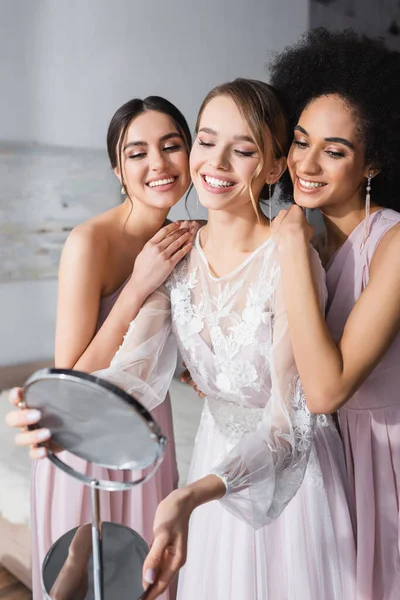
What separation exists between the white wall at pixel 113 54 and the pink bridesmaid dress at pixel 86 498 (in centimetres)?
68

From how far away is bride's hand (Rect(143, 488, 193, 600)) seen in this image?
0.75 m

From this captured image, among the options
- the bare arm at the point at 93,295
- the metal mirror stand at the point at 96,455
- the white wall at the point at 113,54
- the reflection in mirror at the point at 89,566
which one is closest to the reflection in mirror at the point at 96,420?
the metal mirror stand at the point at 96,455

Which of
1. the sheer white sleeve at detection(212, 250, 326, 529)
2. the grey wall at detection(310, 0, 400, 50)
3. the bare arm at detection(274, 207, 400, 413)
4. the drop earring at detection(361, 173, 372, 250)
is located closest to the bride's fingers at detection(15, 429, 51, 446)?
the sheer white sleeve at detection(212, 250, 326, 529)

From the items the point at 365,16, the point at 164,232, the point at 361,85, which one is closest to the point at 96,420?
the point at 164,232

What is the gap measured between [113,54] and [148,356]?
96 centimetres

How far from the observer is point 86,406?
0.70m

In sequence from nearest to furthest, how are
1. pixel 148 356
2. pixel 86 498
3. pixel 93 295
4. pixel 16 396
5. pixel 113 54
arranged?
1. pixel 16 396
2. pixel 148 356
3. pixel 93 295
4. pixel 86 498
5. pixel 113 54

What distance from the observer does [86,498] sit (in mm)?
1508

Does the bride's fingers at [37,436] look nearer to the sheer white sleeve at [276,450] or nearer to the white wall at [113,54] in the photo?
the sheer white sleeve at [276,450]

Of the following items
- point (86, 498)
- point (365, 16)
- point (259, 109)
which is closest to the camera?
point (259, 109)

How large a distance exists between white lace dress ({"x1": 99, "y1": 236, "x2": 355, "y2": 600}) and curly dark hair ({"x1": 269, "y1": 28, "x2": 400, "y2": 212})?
10.5 inches

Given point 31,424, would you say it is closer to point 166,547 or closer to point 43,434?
point 43,434

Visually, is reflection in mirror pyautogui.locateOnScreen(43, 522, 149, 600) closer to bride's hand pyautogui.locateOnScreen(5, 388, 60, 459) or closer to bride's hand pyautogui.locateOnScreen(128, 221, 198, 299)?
bride's hand pyautogui.locateOnScreen(5, 388, 60, 459)

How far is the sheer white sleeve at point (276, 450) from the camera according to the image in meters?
0.96
